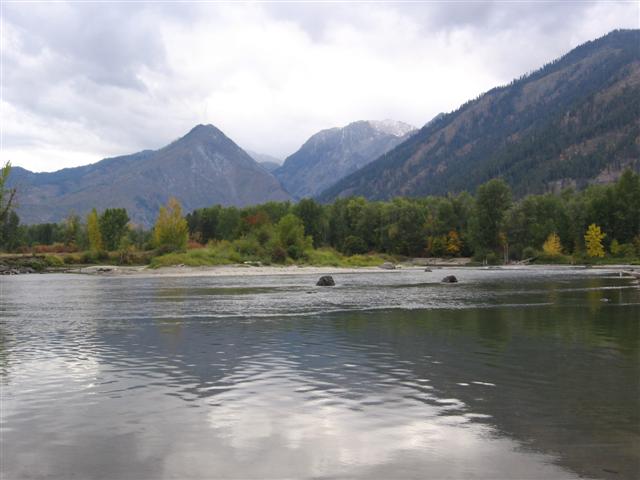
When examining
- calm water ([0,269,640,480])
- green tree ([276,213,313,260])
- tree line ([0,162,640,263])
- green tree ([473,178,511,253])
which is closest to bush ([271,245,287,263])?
tree line ([0,162,640,263])

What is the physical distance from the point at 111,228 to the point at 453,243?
3842 inches

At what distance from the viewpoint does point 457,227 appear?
172 m

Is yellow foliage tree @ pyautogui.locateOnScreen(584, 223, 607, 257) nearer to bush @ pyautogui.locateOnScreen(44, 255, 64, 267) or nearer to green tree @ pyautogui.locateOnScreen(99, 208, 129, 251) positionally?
green tree @ pyautogui.locateOnScreen(99, 208, 129, 251)

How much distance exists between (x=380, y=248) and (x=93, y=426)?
557ft

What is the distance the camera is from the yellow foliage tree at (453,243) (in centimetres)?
16475

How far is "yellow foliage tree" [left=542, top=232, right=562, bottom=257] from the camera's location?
141375 mm

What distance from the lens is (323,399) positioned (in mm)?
13789

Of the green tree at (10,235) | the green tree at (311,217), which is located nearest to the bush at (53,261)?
the green tree at (10,235)

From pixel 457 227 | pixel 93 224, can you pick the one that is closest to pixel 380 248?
pixel 457 227

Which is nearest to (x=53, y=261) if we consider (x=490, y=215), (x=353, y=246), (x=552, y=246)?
(x=353, y=246)

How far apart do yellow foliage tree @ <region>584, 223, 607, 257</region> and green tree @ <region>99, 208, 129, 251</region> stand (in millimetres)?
120251

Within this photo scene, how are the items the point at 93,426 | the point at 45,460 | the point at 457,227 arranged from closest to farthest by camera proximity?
1. the point at 45,460
2. the point at 93,426
3. the point at 457,227

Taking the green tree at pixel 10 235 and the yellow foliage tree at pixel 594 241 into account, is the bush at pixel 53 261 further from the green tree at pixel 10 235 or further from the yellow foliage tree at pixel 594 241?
the yellow foliage tree at pixel 594 241

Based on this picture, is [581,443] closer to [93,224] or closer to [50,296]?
[50,296]
